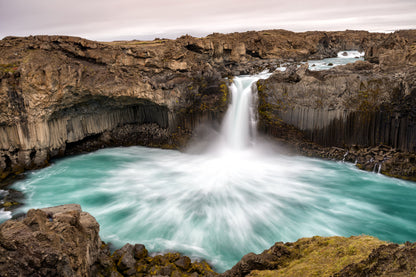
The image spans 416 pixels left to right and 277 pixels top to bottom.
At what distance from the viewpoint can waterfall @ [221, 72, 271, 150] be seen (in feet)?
67.6

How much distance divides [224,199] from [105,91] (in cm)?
1172

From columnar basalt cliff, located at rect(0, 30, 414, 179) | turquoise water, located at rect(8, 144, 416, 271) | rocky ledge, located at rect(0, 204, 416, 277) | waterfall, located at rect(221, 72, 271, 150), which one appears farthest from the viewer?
waterfall, located at rect(221, 72, 271, 150)

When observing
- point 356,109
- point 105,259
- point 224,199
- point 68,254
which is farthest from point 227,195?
point 356,109

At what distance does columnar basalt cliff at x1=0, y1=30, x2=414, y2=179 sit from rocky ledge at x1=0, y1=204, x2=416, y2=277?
42.0 feet

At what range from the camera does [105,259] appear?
7.71m

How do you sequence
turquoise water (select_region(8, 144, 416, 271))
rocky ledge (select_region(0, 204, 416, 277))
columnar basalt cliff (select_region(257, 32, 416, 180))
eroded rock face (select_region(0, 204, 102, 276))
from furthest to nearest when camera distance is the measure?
columnar basalt cliff (select_region(257, 32, 416, 180)), turquoise water (select_region(8, 144, 416, 271)), eroded rock face (select_region(0, 204, 102, 276)), rocky ledge (select_region(0, 204, 416, 277))

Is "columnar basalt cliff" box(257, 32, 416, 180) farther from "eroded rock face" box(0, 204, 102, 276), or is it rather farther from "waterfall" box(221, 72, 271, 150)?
"eroded rock face" box(0, 204, 102, 276)

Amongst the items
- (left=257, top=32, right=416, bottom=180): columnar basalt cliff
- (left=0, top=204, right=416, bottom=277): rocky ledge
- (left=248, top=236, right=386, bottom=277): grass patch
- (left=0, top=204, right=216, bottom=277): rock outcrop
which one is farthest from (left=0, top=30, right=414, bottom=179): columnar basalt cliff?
(left=248, top=236, right=386, bottom=277): grass patch

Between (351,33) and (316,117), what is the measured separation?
1375 inches

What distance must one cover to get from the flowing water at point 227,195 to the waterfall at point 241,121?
8 cm

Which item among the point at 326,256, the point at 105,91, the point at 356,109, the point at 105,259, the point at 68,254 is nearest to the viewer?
the point at 326,256

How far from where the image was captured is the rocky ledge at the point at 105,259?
151 inches

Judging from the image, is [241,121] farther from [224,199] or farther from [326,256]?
[326,256]

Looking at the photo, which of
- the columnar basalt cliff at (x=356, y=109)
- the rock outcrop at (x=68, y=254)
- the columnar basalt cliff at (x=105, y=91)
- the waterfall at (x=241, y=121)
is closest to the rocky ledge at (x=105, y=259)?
the rock outcrop at (x=68, y=254)
